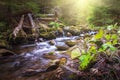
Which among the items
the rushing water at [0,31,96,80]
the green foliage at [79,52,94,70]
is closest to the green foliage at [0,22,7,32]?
the rushing water at [0,31,96,80]

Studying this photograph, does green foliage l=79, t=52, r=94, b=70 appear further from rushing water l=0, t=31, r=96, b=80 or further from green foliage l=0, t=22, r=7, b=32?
green foliage l=0, t=22, r=7, b=32

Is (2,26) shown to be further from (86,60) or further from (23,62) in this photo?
(86,60)

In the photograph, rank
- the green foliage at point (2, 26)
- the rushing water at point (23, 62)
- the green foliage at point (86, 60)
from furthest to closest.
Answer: the green foliage at point (2, 26) < the rushing water at point (23, 62) < the green foliage at point (86, 60)

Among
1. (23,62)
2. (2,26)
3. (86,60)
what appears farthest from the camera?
(2,26)

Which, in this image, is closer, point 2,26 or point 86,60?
point 86,60

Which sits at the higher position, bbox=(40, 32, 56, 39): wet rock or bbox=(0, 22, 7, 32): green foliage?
bbox=(0, 22, 7, 32): green foliage

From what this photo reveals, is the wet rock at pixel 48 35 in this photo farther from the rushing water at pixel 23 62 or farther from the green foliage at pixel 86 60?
the green foliage at pixel 86 60

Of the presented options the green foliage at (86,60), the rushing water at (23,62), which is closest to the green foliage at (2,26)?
the rushing water at (23,62)

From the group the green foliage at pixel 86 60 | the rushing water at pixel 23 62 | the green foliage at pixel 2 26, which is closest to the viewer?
the green foliage at pixel 86 60

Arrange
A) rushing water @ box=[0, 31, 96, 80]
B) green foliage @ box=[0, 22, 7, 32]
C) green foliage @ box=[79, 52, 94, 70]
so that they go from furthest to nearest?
green foliage @ box=[0, 22, 7, 32] < rushing water @ box=[0, 31, 96, 80] < green foliage @ box=[79, 52, 94, 70]

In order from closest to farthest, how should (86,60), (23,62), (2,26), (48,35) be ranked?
(86,60)
(23,62)
(2,26)
(48,35)

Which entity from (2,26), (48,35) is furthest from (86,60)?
(2,26)

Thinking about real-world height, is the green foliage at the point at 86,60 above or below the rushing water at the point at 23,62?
above

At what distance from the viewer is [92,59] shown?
393cm
